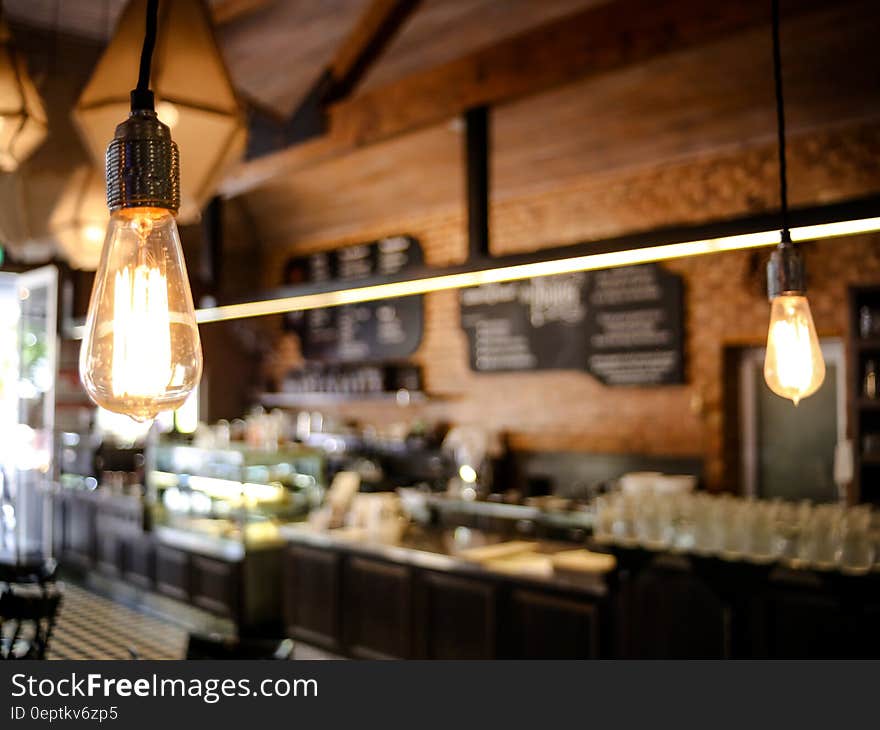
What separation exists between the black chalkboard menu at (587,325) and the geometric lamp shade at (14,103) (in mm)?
4732

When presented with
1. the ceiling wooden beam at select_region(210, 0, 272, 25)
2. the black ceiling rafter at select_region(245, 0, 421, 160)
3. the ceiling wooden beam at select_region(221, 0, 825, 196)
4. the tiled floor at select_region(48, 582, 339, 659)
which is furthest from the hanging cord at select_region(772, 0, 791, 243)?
the ceiling wooden beam at select_region(210, 0, 272, 25)

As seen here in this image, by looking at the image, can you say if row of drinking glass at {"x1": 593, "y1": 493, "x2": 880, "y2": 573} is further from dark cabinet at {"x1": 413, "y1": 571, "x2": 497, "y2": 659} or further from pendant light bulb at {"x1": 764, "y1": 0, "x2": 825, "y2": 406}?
pendant light bulb at {"x1": 764, "y1": 0, "x2": 825, "y2": 406}

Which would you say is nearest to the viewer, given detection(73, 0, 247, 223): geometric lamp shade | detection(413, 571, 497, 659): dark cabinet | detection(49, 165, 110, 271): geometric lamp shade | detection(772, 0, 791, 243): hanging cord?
detection(772, 0, 791, 243): hanging cord

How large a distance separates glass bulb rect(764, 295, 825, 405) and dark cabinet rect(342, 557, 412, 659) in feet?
12.0

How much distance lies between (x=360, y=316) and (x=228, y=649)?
606 centimetres

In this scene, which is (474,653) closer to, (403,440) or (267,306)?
(267,306)

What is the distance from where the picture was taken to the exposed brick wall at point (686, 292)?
18.0 feet

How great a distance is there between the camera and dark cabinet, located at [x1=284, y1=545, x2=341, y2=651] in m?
5.48

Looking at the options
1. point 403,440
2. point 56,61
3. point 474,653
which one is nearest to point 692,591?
point 474,653

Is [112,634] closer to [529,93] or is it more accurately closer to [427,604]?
[427,604]

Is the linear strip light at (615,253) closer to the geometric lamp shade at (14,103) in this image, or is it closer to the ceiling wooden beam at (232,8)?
the geometric lamp shade at (14,103)

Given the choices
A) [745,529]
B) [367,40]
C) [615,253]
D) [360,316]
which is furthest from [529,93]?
[360,316]

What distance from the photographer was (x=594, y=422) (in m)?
6.79
